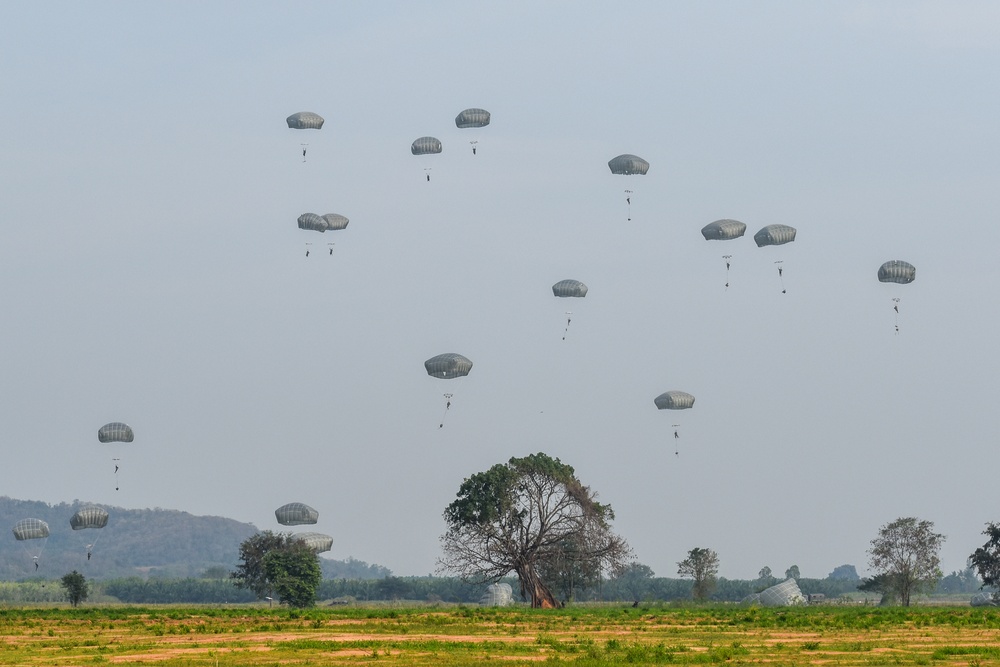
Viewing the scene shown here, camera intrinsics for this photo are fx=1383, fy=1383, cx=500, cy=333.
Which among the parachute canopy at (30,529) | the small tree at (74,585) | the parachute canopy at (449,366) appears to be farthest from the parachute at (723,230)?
the parachute canopy at (30,529)

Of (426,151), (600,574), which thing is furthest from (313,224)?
(600,574)

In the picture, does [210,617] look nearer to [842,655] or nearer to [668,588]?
[842,655]

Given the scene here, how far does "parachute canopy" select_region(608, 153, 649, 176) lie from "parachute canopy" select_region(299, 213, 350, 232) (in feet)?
73.0

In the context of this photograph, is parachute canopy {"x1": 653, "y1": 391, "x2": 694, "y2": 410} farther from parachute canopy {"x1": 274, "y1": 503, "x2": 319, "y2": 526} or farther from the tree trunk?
parachute canopy {"x1": 274, "y1": 503, "x2": 319, "y2": 526}

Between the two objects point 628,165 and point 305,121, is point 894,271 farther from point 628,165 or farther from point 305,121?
point 305,121

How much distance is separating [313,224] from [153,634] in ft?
161

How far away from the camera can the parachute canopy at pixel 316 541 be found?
117062mm

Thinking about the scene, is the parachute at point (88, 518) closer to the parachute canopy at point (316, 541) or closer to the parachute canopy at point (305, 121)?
the parachute canopy at point (316, 541)

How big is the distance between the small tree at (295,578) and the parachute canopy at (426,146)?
30.3 m

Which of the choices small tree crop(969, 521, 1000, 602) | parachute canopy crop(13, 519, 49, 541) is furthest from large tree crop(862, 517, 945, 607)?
parachute canopy crop(13, 519, 49, 541)

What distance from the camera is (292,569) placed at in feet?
319

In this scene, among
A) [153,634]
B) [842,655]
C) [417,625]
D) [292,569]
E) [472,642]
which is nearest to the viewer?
[842,655]

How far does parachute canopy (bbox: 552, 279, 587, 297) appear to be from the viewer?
94.7 meters

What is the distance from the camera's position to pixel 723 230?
89.6m
